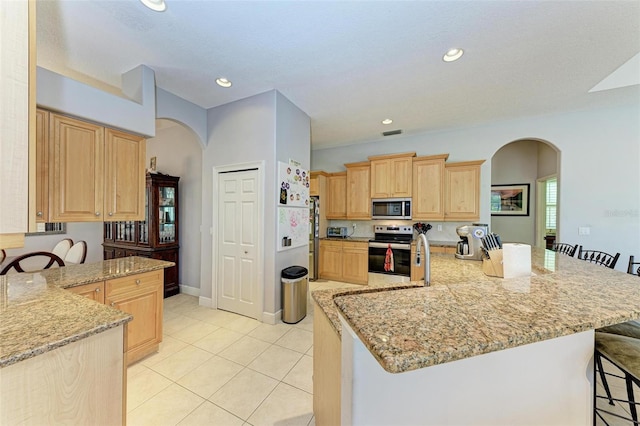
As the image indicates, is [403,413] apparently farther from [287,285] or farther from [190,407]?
[287,285]

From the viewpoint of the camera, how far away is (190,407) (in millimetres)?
1685

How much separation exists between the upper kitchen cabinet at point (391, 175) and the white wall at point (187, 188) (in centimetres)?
315

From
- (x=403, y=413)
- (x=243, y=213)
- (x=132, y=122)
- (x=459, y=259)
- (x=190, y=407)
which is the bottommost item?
(x=190, y=407)

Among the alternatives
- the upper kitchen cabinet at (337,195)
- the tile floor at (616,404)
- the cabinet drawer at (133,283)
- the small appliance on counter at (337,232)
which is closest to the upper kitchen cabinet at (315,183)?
the upper kitchen cabinet at (337,195)

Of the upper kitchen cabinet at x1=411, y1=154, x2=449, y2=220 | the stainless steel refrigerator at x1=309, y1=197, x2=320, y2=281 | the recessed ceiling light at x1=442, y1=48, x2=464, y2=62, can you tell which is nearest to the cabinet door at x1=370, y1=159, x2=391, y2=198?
the upper kitchen cabinet at x1=411, y1=154, x2=449, y2=220

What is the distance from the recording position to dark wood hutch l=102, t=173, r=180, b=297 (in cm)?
375

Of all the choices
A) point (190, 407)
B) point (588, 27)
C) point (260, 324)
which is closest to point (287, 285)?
point (260, 324)

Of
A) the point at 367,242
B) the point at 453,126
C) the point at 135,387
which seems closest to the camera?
the point at 135,387

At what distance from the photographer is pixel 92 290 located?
1.79 metres

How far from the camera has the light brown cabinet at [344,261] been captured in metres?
4.45

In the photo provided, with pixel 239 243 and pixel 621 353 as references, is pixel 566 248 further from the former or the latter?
pixel 239 243

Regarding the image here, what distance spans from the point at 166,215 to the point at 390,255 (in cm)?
394

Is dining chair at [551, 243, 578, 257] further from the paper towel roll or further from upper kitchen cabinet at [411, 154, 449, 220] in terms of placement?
the paper towel roll

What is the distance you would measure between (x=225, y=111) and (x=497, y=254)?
349cm
